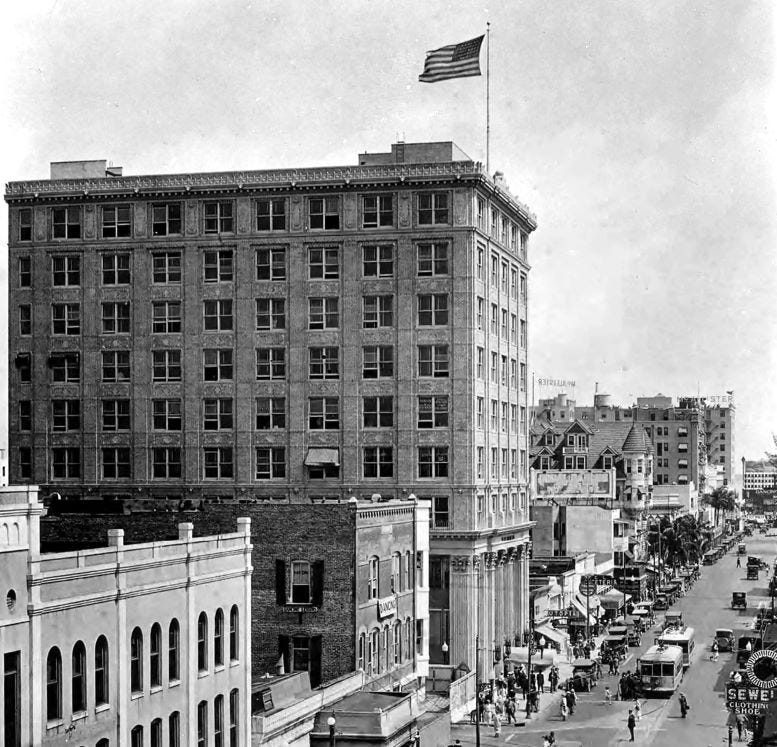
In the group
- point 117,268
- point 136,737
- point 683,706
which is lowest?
point 683,706

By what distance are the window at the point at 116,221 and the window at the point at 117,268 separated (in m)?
1.37

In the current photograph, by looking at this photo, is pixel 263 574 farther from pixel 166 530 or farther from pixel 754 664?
pixel 754 664

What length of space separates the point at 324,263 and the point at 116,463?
19.6 metres

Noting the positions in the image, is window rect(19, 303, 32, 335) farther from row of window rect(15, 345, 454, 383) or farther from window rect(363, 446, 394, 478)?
window rect(363, 446, 394, 478)

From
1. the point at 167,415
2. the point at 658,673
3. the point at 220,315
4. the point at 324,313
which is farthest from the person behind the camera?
the point at 167,415

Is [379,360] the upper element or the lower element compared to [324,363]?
upper

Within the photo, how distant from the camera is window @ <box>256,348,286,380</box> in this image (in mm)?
94875

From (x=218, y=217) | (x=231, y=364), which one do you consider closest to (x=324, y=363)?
(x=231, y=364)

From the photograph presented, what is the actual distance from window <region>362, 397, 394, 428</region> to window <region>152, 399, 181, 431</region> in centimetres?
1282

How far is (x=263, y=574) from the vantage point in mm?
66125

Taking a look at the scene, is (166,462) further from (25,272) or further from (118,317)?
(25,272)

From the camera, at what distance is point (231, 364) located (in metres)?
95.6

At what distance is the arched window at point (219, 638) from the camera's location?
51719 millimetres

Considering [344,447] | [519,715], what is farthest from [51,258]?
[519,715]
